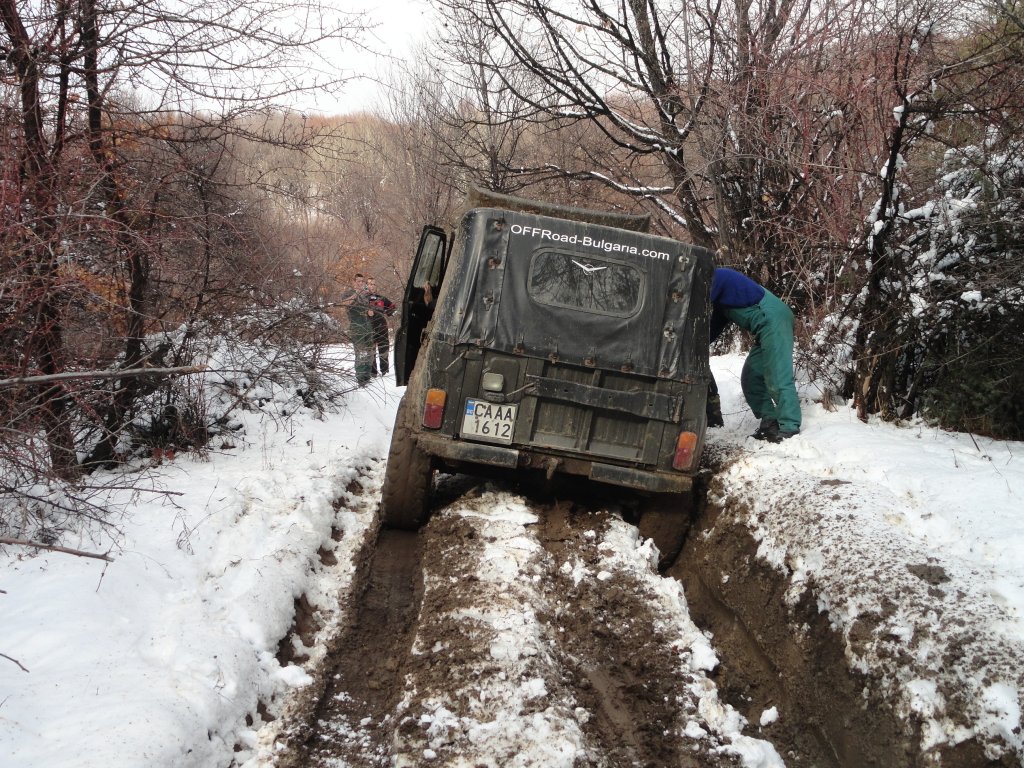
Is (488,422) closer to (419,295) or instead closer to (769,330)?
(419,295)

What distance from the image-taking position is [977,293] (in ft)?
16.2

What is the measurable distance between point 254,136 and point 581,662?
4909 mm

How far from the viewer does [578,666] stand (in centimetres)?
373

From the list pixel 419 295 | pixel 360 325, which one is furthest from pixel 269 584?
pixel 360 325

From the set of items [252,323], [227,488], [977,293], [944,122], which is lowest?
[227,488]

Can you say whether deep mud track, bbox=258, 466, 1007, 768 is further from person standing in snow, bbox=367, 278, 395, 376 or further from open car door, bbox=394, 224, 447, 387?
person standing in snow, bbox=367, 278, 395, 376

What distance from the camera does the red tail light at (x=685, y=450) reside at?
4.92m

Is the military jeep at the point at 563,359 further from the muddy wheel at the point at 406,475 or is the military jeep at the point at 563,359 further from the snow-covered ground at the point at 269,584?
the snow-covered ground at the point at 269,584

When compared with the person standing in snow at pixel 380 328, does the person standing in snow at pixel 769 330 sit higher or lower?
higher

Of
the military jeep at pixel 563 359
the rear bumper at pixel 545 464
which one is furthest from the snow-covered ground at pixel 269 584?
the military jeep at pixel 563 359

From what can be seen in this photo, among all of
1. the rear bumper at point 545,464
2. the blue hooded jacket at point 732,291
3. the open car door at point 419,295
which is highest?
the blue hooded jacket at point 732,291

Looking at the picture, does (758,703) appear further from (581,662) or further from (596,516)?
(596,516)

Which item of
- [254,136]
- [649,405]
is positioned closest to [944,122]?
[649,405]

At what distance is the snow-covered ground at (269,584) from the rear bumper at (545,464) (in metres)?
0.50
